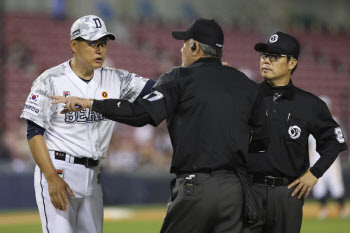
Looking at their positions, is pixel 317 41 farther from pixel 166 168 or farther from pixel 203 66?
pixel 203 66

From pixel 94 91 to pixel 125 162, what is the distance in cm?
1069

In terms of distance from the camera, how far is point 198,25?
14.6 ft

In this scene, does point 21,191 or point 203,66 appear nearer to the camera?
point 203,66

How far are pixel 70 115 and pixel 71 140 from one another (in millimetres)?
182

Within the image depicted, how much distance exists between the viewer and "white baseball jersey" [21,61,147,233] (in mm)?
4867

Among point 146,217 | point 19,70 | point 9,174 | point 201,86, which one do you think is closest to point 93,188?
point 201,86

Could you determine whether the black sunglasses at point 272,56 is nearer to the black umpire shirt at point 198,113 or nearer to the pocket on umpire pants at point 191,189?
the black umpire shirt at point 198,113

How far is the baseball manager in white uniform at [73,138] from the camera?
15.7ft

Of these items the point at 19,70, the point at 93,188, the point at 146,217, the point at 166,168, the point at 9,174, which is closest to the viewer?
the point at 93,188

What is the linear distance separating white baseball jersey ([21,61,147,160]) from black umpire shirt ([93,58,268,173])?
0.73 metres

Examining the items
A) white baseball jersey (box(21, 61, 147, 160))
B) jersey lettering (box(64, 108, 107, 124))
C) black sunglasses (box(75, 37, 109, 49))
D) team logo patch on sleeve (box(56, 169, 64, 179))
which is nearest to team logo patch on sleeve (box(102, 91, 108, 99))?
white baseball jersey (box(21, 61, 147, 160))

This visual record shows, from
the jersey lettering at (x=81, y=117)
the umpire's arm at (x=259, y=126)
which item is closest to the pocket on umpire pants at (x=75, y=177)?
the jersey lettering at (x=81, y=117)

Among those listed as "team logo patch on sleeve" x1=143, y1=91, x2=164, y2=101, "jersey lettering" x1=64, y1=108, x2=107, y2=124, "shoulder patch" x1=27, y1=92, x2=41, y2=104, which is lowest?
"jersey lettering" x1=64, y1=108, x2=107, y2=124

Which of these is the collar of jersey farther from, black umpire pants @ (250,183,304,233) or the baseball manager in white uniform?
the baseball manager in white uniform
